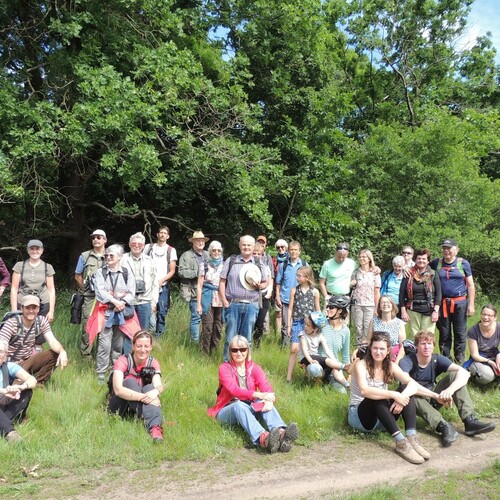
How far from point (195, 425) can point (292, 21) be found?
32.5 ft

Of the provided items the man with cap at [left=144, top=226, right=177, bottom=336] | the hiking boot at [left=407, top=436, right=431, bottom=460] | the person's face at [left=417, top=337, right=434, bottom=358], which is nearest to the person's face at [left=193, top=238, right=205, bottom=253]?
the man with cap at [left=144, top=226, right=177, bottom=336]

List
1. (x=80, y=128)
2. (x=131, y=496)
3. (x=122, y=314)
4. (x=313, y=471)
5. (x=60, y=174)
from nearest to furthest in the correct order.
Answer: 1. (x=131, y=496)
2. (x=313, y=471)
3. (x=122, y=314)
4. (x=80, y=128)
5. (x=60, y=174)

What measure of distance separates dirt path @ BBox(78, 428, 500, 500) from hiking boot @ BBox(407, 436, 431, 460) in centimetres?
6

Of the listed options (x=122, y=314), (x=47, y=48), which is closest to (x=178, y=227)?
(x=47, y=48)

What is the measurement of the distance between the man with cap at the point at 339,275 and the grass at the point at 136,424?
1.46 m

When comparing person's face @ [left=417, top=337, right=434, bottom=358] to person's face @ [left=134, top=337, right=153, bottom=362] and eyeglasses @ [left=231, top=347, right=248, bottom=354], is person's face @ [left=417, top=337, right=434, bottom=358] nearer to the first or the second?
eyeglasses @ [left=231, top=347, right=248, bottom=354]

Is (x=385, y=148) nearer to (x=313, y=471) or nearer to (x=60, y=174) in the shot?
(x=60, y=174)

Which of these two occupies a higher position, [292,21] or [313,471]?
[292,21]

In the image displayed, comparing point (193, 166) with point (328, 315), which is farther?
point (193, 166)

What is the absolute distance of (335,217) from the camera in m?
11.8

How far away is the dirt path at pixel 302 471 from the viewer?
391 centimetres

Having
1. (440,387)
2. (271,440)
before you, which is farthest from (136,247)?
(440,387)

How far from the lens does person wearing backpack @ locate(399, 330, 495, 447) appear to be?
512 cm

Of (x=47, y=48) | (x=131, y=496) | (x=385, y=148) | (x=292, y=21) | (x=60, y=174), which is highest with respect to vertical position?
(x=292, y=21)
